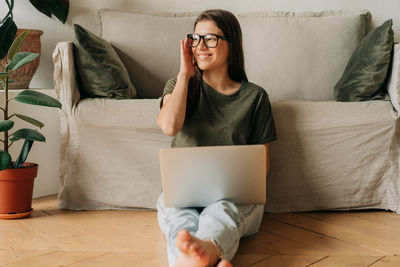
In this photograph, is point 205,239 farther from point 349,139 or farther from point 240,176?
point 349,139

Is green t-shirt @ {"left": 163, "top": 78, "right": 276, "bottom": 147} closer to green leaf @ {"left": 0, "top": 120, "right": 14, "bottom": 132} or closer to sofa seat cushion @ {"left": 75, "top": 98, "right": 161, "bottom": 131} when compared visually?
sofa seat cushion @ {"left": 75, "top": 98, "right": 161, "bottom": 131}

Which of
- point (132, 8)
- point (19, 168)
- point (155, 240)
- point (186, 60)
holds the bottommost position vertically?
point (155, 240)

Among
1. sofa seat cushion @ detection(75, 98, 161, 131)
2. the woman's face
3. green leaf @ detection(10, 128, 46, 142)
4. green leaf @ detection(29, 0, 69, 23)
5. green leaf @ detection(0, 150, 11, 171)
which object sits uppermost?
green leaf @ detection(29, 0, 69, 23)

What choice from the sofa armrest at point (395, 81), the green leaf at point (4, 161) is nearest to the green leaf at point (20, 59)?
the green leaf at point (4, 161)

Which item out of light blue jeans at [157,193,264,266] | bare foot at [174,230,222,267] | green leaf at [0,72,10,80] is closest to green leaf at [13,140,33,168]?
green leaf at [0,72,10,80]

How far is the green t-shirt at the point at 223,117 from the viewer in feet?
4.72

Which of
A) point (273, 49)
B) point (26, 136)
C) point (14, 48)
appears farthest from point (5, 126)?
point (273, 49)

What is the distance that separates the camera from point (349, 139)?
1679mm

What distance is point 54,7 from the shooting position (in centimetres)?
223

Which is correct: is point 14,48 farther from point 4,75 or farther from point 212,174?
point 212,174

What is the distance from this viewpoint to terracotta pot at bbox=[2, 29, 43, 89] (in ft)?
6.64

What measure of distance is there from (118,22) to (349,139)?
1271 millimetres

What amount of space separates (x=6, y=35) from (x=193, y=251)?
1.15 metres

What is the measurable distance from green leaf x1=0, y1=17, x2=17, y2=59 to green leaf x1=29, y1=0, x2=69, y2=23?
58cm
